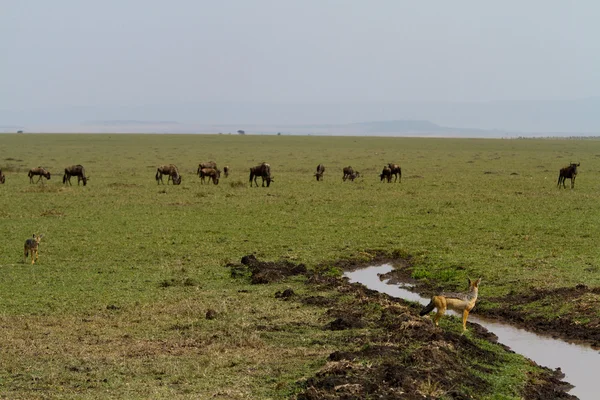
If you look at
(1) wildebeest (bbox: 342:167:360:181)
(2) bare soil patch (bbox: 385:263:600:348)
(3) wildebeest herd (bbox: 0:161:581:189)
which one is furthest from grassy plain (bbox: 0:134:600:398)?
(1) wildebeest (bbox: 342:167:360:181)

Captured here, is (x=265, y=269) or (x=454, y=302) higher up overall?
(x=454, y=302)

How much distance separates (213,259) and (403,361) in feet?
31.5

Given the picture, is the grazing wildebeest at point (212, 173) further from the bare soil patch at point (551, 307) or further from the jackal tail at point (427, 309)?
the jackal tail at point (427, 309)

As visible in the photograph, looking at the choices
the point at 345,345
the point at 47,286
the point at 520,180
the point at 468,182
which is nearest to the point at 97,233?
the point at 47,286

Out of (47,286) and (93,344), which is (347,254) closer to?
(47,286)

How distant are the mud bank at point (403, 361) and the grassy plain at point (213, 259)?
46cm

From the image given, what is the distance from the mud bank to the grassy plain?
1.50 ft

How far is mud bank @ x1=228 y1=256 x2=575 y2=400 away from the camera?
8.27 meters

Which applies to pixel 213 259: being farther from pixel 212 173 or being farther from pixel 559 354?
pixel 212 173

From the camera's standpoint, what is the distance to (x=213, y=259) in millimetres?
18188

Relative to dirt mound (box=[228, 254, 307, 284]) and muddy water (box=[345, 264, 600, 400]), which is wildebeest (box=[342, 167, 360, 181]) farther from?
muddy water (box=[345, 264, 600, 400])

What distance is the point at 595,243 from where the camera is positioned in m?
19.3

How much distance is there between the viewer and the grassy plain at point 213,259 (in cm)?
961

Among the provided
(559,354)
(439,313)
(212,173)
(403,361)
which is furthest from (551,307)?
(212,173)
